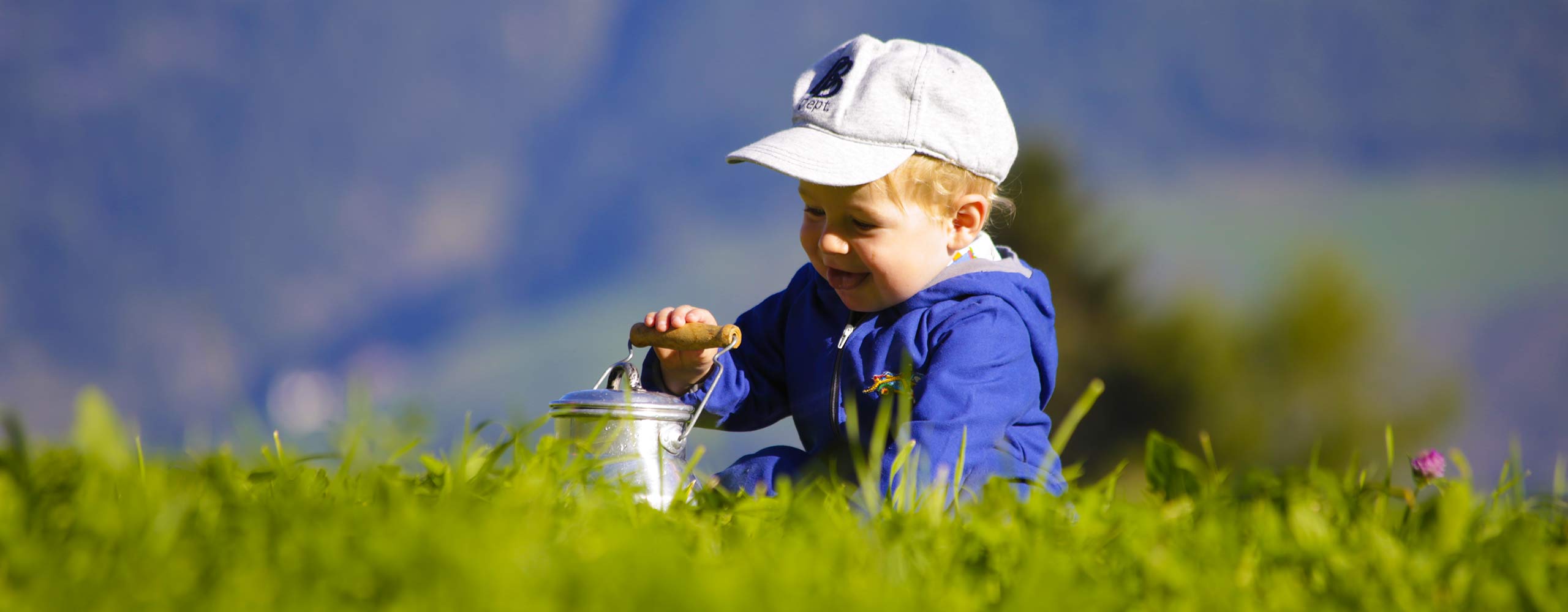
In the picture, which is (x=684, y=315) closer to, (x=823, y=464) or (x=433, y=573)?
(x=823, y=464)

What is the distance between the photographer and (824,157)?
2.71 m

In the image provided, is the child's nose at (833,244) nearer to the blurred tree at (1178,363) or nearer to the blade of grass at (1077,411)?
the blade of grass at (1077,411)

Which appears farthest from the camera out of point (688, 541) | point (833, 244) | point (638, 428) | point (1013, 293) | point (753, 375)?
point (753, 375)

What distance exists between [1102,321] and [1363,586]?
19.4 m

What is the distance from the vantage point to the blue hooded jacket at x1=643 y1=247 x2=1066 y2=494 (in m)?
2.52

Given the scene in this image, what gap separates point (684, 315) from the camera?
2.77 metres

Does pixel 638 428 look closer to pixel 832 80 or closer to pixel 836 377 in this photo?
pixel 836 377

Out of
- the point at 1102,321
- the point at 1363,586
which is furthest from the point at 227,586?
the point at 1102,321

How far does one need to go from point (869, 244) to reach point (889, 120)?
0.98 ft

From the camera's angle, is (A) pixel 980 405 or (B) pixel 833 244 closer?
(A) pixel 980 405

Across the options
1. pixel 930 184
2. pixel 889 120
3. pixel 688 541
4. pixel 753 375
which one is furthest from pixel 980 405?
pixel 688 541

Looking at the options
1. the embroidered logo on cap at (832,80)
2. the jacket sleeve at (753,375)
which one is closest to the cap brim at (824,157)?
the embroidered logo on cap at (832,80)

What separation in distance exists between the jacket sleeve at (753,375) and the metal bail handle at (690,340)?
10.0 inches

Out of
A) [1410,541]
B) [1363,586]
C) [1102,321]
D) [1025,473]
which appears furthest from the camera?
[1102,321]
